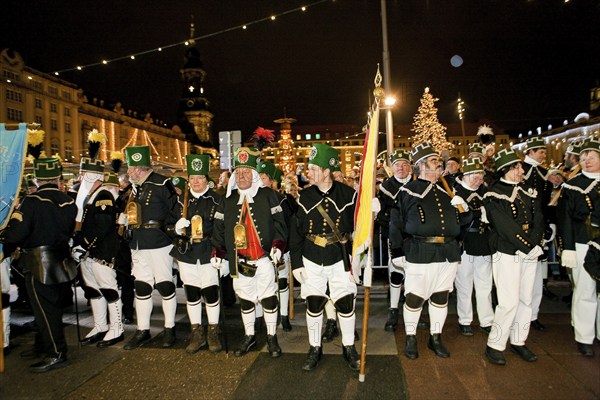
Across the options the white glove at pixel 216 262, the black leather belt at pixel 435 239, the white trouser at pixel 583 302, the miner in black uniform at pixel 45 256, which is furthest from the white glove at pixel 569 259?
the miner in black uniform at pixel 45 256

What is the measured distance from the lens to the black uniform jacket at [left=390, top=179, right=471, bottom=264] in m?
5.16

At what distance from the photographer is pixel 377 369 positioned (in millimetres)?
4926

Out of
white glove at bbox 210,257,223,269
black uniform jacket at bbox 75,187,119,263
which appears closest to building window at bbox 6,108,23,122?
black uniform jacket at bbox 75,187,119,263

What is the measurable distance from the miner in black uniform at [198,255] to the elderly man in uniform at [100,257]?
1147 mm

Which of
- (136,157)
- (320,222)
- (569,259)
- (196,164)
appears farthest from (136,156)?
(569,259)

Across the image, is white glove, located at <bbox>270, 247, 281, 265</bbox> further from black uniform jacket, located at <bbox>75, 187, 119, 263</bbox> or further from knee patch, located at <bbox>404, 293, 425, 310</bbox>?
black uniform jacket, located at <bbox>75, 187, 119, 263</bbox>

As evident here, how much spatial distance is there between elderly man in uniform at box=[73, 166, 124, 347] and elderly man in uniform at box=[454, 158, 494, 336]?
529 cm

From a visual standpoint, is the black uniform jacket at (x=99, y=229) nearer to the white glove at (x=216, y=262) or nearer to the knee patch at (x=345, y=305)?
the white glove at (x=216, y=262)

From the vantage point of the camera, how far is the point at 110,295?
6.26 m

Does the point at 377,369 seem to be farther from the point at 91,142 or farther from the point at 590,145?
the point at 91,142

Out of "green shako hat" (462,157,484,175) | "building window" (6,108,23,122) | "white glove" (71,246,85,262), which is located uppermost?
"building window" (6,108,23,122)

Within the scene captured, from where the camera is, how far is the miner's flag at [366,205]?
15.0 feet

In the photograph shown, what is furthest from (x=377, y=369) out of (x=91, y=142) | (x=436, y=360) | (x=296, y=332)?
(x=91, y=142)

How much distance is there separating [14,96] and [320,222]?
56855 mm
